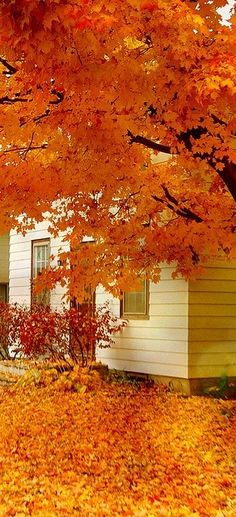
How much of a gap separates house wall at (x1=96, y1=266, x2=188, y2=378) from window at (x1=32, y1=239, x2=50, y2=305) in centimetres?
341

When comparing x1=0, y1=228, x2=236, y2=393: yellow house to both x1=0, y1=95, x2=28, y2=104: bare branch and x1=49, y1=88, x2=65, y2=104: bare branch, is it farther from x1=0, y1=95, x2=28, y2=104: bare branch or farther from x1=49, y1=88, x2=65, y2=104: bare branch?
x1=49, y1=88, x2=65, y2=104: bare branch

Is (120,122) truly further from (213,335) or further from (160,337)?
(160,337)

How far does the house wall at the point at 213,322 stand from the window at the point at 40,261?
5.41m

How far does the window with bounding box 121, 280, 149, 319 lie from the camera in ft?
47.3

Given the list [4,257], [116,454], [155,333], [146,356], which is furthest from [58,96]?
[4,257]

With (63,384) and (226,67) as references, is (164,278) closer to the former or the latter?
(63,384)

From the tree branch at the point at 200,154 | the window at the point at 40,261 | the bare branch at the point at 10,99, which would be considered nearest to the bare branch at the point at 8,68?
the bare branch at the point at 10,99

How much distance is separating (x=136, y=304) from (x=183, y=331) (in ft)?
6.08

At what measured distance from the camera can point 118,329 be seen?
1434 centimetres

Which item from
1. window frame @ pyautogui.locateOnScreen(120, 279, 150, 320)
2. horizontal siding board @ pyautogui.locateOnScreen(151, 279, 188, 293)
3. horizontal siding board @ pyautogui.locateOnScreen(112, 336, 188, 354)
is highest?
horizontal siding board @ pyautogui.locateOnScreen(151, 279, 188, 293)

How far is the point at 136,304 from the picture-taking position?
14.8 m

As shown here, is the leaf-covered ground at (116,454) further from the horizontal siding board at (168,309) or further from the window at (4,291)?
the window at (4,291)

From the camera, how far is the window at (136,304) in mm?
14430

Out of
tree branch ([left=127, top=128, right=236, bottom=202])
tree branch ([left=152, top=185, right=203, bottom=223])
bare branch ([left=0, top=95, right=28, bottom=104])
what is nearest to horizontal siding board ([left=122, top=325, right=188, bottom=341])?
tree branch ([left=152, top=185, right=203, bottom=223])
